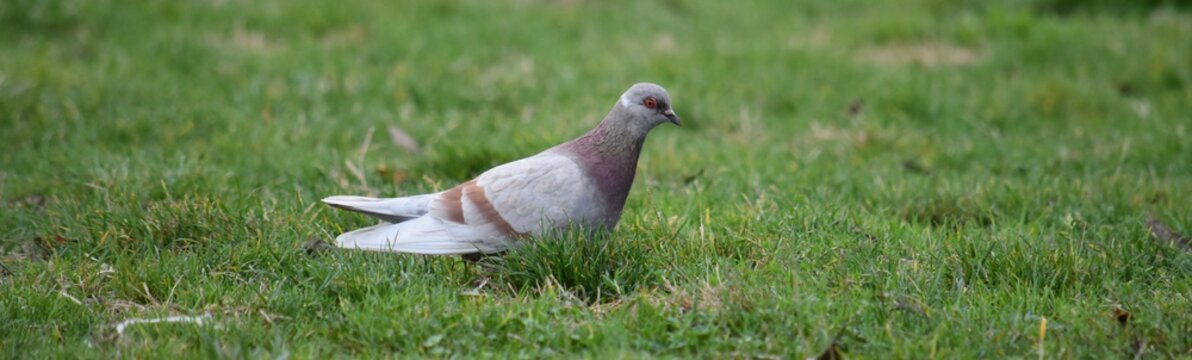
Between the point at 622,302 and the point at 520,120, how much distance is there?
3.15 meters

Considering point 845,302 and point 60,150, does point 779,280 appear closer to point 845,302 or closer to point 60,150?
point 845,302

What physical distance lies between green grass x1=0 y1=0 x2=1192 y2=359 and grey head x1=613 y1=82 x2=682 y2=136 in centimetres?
43

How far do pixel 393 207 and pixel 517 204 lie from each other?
0.49m

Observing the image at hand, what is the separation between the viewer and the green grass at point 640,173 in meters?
3.59

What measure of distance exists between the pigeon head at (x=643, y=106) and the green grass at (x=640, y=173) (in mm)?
432

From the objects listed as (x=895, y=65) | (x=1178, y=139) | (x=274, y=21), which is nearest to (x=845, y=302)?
(x=1178, y=139)

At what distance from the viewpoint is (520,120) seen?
22.5 ft

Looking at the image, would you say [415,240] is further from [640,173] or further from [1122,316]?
[1122,316]

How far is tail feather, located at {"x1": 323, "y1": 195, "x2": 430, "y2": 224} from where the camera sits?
4168mm

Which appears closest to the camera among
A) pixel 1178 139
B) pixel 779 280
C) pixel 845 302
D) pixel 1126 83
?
pixel 845 302

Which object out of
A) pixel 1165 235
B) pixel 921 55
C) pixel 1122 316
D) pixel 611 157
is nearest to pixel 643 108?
pixel 611 157

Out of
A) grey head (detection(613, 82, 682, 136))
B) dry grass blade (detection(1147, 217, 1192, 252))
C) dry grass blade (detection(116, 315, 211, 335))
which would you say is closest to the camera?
dry grass blade (detection(116, 315, 211, 335))

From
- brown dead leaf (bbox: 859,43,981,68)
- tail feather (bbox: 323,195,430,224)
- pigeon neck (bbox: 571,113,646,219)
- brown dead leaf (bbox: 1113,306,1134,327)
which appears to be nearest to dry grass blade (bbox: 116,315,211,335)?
tail feather (bbox: 323,195,430,224)

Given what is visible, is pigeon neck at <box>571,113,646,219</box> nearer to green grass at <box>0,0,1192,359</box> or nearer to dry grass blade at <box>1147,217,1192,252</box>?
green grass at <box>0,0,1192,359</box>
